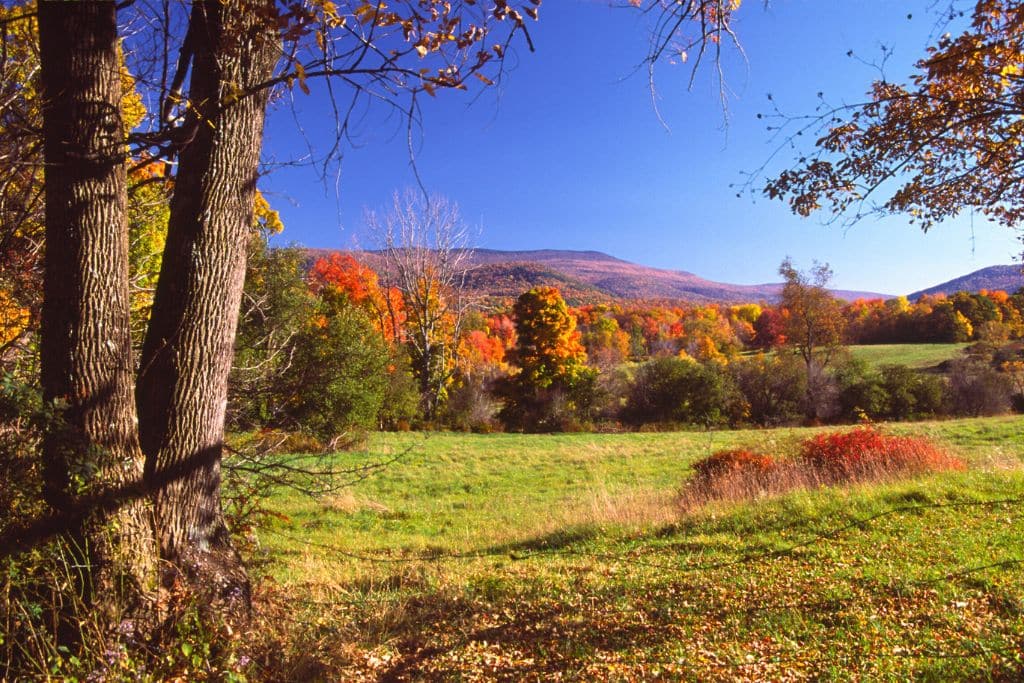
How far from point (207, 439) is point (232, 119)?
6.37 ft

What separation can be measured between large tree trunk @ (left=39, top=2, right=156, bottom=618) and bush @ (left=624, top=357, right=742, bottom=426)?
34949 mm

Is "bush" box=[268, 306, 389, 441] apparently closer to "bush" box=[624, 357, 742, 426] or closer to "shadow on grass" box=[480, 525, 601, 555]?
"shadow on grass" box=[480, 525, 601, 555]

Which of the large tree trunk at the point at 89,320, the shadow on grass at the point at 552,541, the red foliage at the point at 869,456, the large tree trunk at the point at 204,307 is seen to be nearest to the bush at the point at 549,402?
the red foliage at the point at 869,456

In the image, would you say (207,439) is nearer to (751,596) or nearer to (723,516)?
(751,596)

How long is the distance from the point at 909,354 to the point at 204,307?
2738 inches

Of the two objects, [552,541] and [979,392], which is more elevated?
[552,541]

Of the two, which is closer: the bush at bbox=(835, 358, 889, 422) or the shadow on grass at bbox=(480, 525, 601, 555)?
the shadow on grass at bbox=(480, 525, 601, 555)

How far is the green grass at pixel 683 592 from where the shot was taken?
10.8ft

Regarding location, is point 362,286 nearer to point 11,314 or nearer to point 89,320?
point 11,314

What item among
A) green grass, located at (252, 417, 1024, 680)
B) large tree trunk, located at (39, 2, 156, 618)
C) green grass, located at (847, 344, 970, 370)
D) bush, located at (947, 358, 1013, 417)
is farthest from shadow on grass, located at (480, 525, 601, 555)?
green grass, located at (847, 344, 970, 370)

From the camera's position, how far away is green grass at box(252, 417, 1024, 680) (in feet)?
10.8

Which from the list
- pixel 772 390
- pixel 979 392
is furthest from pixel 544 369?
pixel 979 392

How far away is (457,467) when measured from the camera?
63.3 ft

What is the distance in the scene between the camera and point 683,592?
4.71 metres
